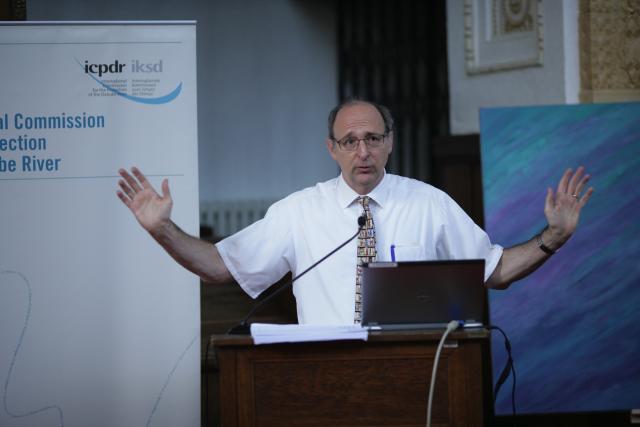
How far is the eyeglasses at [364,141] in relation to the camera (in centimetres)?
278

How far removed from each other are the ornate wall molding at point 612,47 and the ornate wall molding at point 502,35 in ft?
1.07

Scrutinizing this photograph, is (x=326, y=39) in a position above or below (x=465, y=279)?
above

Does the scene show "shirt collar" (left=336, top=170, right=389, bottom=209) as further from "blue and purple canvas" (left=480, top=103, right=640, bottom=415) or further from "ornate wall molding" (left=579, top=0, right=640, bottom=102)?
"ornate wall molding" (left=579, top=0, right=640, bottom=102)

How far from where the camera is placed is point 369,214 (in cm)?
279

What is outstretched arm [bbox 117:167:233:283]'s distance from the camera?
2518mm

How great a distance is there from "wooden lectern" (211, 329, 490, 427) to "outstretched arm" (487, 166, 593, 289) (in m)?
0.76

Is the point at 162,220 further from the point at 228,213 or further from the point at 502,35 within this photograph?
the point at 228,213

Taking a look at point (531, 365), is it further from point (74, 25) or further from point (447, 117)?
point (447, 117)

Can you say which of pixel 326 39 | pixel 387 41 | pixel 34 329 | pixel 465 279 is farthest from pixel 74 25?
pixel 326 39

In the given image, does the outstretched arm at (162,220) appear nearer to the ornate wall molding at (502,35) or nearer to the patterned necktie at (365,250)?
the patterned necktie at (365,250)

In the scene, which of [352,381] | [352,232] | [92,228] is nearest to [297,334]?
[352,381]

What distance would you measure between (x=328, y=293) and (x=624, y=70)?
2.70m

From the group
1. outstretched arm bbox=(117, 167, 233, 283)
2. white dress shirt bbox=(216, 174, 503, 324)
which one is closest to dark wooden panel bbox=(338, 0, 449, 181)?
white dress shirt bbox=(216, 174, 503, 324)

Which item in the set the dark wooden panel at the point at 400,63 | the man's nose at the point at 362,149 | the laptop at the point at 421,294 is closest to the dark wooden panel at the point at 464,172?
the dark wooden panel at the point at 400,63
